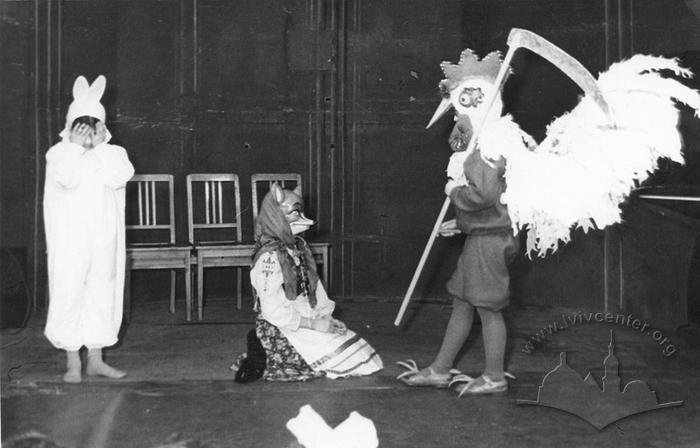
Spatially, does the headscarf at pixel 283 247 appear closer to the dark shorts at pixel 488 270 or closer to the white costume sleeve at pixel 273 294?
the white costume sleeve at pixel 273 294

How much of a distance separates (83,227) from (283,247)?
0.89 meters

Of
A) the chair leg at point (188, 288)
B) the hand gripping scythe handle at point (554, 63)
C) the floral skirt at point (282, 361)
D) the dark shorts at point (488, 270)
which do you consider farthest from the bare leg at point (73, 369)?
the hand gripping scythe handle at point (554, 63)

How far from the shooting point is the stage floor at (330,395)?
2.91 m

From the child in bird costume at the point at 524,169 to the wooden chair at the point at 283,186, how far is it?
5.29 feet

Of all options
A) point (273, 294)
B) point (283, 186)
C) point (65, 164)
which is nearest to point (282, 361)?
point (273, 294)

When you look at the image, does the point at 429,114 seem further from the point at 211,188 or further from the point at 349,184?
the point at 211,188

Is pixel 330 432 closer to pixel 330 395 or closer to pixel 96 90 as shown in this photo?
pixel 330 395

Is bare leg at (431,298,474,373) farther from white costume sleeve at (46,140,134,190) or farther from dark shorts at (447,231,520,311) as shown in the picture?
white costume sleeve at (46,140,134,190)

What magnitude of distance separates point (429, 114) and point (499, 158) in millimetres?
2604

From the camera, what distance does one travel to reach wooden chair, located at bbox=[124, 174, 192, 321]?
484 centimetres

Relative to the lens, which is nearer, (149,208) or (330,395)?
(330,395)

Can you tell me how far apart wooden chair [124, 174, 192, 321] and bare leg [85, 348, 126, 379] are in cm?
120

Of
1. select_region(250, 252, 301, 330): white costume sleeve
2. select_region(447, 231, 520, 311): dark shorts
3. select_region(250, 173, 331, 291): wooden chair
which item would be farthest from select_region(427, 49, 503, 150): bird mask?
select_region(250, 173, 331, 291): wooden chair

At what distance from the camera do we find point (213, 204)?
534cm
